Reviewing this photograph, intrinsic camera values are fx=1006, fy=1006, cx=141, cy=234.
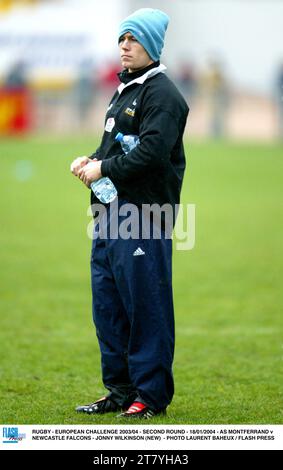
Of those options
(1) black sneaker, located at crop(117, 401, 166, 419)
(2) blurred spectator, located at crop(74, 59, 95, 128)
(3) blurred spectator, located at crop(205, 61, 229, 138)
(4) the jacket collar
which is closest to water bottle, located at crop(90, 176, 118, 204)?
(4) the jacket collar

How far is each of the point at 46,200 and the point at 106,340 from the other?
1130 cm

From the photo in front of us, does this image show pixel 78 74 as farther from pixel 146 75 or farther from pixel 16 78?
pixel 146 75

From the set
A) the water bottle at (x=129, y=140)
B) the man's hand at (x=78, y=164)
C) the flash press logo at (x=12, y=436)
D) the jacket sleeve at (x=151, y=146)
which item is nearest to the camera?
the flash press logo at (x=12, y=436)

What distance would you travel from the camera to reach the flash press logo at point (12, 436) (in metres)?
5.01

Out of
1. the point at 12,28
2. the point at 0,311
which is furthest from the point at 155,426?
the point at 12,28

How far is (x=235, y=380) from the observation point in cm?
661

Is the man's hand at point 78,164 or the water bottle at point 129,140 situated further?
the man's hand at point 78,164

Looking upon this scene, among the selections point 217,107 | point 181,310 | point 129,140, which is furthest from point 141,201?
point 217,107

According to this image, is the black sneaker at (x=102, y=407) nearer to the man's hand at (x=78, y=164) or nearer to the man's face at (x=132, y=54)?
the man's hand at (x=78, y=164)

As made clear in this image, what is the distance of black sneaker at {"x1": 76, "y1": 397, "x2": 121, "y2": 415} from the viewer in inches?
224

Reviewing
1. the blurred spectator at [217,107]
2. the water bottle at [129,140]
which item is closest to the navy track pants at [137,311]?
the water bottle at [129,140]

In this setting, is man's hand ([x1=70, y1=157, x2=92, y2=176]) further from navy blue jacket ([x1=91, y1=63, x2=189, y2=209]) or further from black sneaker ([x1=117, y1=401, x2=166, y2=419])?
black sneaker ([x1=117, y1=401, x2=166, y2=419])

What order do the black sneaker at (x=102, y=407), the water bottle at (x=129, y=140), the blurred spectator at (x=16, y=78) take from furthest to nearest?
1. the blurred spectator at (x=16, y=78)
2. the black sneaker at (x=102, y=407)
3. the water bottle at (x=129, y=140)

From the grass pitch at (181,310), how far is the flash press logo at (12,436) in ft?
1.38
